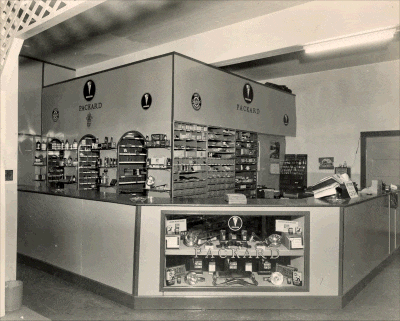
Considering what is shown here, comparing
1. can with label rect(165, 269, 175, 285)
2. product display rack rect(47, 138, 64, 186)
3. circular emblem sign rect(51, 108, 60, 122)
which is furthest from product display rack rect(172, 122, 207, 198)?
circular emblem sign rect(51, 108, 60, 122)

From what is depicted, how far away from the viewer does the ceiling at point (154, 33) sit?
577 cm

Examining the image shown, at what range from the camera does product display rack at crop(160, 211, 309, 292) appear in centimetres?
372

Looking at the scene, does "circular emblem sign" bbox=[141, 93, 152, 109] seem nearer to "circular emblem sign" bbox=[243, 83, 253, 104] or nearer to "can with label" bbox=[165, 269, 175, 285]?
"circular emblem sign" bbox=[243, 83, 253, 104]

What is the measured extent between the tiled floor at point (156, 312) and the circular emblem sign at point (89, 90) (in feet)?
14.0

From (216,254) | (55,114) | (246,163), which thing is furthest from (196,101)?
(55,114)

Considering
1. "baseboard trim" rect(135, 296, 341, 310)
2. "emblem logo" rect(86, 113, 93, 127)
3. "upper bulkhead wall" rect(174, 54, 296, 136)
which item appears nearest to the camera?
"baseboard trim" rect(135, 296, 341, 310)

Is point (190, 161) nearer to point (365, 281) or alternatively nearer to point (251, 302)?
point (251, 302)

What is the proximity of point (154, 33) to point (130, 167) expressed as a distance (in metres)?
2.77

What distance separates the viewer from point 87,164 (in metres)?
7.91

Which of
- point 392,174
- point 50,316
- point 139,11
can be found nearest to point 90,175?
point 139,11

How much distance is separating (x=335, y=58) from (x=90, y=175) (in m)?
6.21

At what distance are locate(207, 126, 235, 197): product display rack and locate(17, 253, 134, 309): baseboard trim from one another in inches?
121

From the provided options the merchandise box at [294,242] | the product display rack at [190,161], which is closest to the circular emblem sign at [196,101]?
the product display rack at [190,161]

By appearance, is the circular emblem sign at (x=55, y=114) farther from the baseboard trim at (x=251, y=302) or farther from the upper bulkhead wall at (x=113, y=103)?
the baseboard trim at (x=251, y=302)
